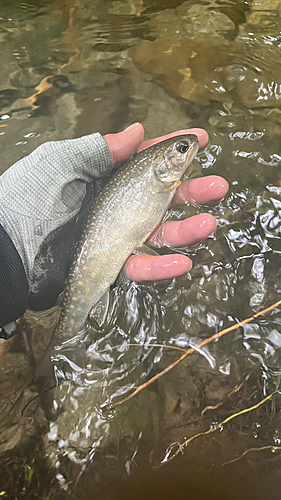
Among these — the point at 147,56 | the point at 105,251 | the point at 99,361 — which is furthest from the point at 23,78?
the point at 99,361

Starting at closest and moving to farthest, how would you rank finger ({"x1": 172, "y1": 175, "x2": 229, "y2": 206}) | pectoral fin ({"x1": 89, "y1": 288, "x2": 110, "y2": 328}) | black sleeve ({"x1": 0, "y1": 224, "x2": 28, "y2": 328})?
black sleeve ({"x1": 0, "y1": 224, "x2": 28, "y2": 328}), pectoral fin ({"x1": 89, "y1": 288, "x2": 110, "y2": 328}), finger ({"x1": 172, "y1": 175, "x2": 229, "y2": 206})

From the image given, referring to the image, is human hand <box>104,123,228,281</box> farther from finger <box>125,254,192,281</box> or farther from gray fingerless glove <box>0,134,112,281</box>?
gray fingerless glove <box>0,134,112,281</box>

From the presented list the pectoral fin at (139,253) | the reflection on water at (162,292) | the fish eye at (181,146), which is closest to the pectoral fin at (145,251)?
the pectoral fin at (139,253)

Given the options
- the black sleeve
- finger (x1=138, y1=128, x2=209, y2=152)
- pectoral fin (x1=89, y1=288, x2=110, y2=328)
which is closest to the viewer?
the black sleeve

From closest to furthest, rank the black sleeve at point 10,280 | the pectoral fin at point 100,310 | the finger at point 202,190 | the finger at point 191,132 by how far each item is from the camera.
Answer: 1. the black sleeve at point 10,280
2. the pectoral fin at point 100,310
3. the finger at point 202,190
4. the finger at point 191,132

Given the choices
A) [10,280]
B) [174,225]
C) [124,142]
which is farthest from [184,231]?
[10,280]

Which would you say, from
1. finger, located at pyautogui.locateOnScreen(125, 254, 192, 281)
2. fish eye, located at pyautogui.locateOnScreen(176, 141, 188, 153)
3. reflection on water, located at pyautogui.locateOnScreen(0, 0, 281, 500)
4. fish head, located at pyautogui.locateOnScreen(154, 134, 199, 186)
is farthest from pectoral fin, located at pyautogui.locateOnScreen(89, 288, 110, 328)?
fish eye, located at pyautogui.locateOnScreen(176, 141, 188, 153)

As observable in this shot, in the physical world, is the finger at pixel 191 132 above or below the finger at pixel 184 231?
above

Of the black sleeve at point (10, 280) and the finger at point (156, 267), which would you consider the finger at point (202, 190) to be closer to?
the finger at point (156, 267)
